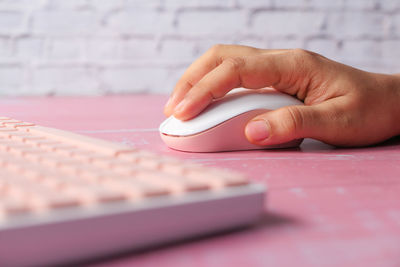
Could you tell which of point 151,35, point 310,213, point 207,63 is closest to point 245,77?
point 207,63

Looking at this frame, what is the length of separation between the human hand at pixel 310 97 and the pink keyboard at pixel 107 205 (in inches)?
11.6

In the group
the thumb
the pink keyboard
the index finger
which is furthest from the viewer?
the index finger

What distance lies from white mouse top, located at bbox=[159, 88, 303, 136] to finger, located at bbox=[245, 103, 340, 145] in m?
0.02

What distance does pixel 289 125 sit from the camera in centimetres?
62

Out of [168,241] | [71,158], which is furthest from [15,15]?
[168,241]

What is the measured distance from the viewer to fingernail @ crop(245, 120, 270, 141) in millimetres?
618

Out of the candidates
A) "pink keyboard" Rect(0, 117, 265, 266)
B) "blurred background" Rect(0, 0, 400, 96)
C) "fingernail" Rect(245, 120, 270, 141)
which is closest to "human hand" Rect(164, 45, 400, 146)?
"fingernail" Rect(245, 120, 270, 141)

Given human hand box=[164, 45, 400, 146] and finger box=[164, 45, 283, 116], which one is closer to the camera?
human hand box=[164, 45, 400, 146]

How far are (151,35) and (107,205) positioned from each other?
1509mm

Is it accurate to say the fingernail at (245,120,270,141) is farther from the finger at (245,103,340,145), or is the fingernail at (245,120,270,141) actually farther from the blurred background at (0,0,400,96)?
the blurred background at (0,0,400,96)

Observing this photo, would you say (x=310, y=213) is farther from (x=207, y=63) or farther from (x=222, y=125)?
(x=207, y=63)

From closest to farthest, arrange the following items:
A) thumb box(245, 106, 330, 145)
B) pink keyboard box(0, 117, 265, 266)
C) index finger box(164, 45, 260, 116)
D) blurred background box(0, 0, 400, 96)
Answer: pink keyboard box(0, 117, 265, 266) → thumb box(245, 106, 330, 145) → index finger box(164, 45, 260, 116) → blurred background box(0, 0, 400, 96)

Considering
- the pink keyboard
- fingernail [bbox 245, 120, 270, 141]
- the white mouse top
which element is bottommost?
fingernail [bbox 245, 120, 270, 141]

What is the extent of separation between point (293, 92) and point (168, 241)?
47 centimetres
